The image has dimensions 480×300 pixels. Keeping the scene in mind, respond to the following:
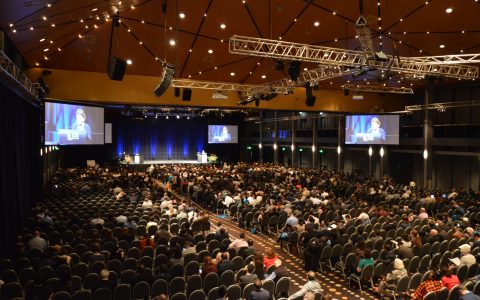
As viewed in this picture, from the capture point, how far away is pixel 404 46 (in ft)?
54.9

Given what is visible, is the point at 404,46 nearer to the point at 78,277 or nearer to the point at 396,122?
the point at 396,122

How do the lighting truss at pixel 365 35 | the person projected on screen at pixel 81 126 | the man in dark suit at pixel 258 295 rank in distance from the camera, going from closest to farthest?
the man in dark suit at pixel 258 295, the lighting truss at pixel 365 35, the person projected on screen at pixel 81 126

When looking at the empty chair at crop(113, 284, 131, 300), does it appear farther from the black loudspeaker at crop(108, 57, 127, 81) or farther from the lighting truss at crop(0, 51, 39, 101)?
the black loudspeaker at crop(108, 57, 127, 81)

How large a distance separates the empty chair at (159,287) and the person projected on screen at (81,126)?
11077 millimetres

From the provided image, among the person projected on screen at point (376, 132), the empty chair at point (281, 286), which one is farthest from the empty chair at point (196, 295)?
the person projected on screen at point (376, 132)

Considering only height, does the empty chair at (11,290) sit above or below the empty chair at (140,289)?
above

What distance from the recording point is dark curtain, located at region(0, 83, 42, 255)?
11250 mm

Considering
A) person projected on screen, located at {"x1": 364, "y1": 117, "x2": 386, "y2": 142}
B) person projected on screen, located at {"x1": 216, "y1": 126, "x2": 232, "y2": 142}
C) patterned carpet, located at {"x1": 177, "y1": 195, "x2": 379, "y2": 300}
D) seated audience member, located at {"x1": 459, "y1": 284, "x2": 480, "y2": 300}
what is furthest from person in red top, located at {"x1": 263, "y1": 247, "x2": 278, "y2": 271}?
person projected on screen, located at {"x1": 216, "y1": 126, "x2": 232, "y2": 142}

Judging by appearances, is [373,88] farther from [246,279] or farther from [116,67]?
[246,279]

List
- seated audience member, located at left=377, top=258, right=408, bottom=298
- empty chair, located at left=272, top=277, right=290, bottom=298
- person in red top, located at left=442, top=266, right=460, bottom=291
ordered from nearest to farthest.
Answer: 1. person in red top, located at left=442, top=266, right=460, bottom=291
2. empty chair, located at left=272, top=277, right=290, bottom=298
3. seated audience member, located at left=377, top=258, right=408, bottom=298

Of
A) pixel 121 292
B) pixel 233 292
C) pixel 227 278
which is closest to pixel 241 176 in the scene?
pixel 227 278

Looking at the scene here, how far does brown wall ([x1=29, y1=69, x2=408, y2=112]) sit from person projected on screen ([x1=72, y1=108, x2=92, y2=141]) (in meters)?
1.74

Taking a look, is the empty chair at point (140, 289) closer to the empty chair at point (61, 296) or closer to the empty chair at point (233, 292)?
the empty chair at point (61, 296)

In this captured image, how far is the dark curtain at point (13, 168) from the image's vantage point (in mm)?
Result: 11250
